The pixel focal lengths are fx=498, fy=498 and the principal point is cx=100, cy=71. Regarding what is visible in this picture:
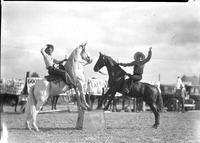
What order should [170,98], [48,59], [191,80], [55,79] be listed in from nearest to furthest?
[48,59] < [55,79] < [191,80] < [170,98]

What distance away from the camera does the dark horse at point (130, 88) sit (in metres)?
5.72

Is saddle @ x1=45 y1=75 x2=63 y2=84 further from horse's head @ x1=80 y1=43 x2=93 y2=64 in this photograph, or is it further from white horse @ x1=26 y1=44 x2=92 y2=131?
horse's head @ x1=80 y1=43 x2=93 y2=64

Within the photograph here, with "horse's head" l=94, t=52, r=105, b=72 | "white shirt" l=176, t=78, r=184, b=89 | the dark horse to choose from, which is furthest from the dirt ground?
"horse's head" l=94, t=52, r=105, b=72

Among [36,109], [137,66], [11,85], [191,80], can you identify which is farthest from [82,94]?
[191,80]

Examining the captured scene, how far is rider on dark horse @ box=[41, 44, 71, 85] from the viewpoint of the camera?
220 inches

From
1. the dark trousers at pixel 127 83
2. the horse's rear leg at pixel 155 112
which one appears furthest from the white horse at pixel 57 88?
the horse's rear leg at pixel 155 112

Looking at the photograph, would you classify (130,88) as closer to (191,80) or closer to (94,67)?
(94,67)

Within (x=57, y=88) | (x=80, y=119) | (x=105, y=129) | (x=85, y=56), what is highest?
(x=85, y=56)

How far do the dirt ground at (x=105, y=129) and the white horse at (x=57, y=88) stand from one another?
104 millimetres

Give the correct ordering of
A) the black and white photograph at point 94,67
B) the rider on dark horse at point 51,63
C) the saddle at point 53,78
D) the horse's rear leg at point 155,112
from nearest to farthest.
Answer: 1. the black and white photograph at point 94,67
2. the rider on dark horse at point 51,63
3. the saddle at point 53,78
4. the horse's rear leg at point 155,112

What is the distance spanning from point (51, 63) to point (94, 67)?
1.62 feet

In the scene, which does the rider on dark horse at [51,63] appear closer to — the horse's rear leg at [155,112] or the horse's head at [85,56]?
the horse's head at [85,56]

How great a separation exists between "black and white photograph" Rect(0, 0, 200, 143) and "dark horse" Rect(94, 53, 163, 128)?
0.01 m

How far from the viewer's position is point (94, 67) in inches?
225
